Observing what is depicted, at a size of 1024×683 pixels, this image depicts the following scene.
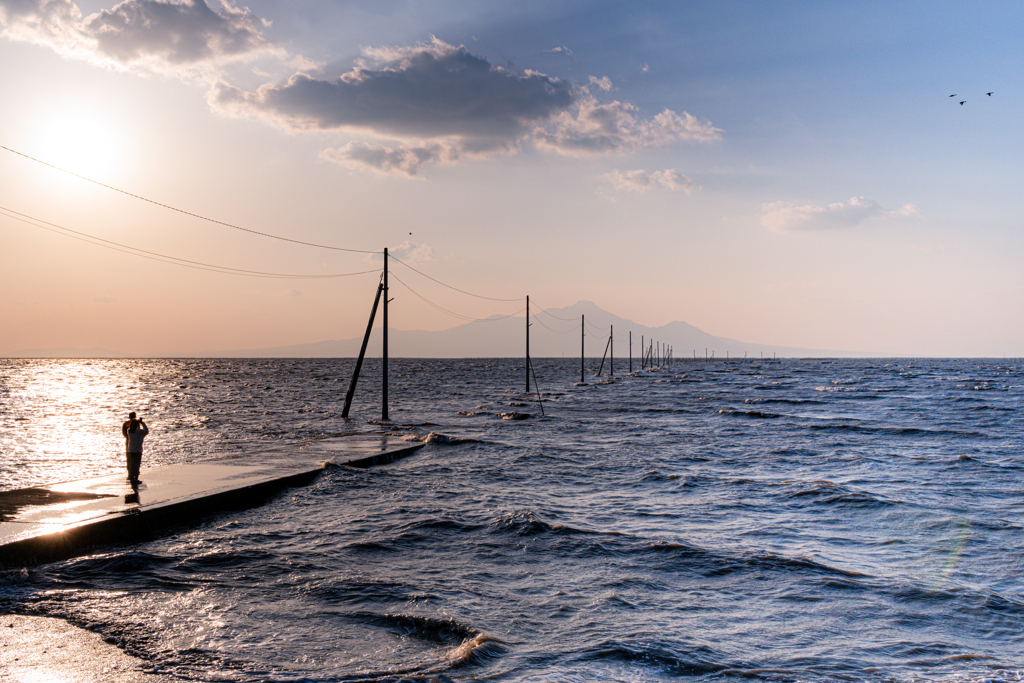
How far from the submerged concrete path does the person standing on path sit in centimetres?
40

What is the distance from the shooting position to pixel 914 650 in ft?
30.5

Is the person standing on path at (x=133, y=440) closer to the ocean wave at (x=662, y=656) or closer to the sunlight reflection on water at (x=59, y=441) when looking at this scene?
the sunlight reflection on water at (x=59, y=441)

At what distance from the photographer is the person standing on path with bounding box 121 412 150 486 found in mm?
16328

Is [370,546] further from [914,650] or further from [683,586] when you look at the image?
[914,650]

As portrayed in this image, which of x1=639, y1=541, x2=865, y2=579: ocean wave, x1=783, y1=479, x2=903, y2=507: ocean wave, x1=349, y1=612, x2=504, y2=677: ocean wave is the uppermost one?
x1=349, y1=612, x2=504, y2=677: ocean wave

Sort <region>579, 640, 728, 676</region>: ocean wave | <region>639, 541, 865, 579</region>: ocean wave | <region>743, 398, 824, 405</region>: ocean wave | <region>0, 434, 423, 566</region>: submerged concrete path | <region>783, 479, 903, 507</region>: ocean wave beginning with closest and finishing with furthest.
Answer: <region>579, 640, 728, 676</region>: ocean wave
<region>0, 434, 423, 566</region>: submerged concrete path
<region>639, 541, 865, 579</region>: ocean wave
<region>783, 479, 903, 507</region>: ocean wave
<region>743, 398, 824, 405</region>: ocean wave

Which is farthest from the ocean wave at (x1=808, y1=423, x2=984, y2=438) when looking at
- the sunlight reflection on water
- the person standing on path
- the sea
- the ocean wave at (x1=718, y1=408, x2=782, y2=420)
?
the sunlight reflection on water

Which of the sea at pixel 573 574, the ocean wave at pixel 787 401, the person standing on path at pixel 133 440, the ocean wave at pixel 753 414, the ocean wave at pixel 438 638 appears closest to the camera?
the ocean wave at pixel 438 638

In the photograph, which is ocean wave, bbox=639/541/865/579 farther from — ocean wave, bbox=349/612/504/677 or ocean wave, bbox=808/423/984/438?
ocean wave, bbox=808/423/984/438

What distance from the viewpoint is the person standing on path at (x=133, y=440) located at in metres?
16.3

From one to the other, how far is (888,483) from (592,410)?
31019 mm

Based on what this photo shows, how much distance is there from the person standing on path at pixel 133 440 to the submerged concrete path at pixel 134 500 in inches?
15.6

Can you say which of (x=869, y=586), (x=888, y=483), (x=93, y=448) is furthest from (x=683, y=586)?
(x=93, y=448)

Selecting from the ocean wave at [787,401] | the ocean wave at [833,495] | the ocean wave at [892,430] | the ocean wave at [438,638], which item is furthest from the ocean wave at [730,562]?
the ocean wave at [787,401]
